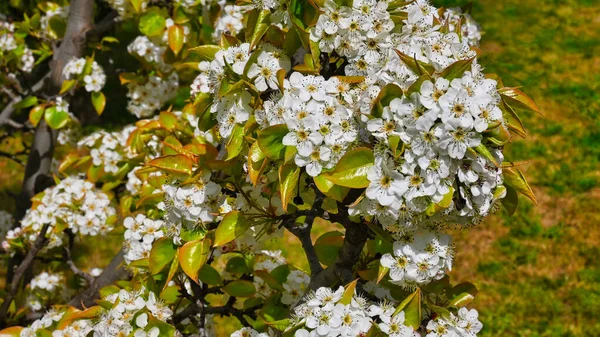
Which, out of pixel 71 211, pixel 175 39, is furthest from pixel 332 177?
pixel 175 39

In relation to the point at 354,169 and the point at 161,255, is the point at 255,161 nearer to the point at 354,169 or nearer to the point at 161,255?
the point at 354,169

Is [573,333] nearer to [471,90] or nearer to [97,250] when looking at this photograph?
[471,90]

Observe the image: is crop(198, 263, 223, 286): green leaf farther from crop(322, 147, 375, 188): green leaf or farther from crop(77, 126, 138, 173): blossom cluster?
crop(77, 126, 138, 173): blossom cluster

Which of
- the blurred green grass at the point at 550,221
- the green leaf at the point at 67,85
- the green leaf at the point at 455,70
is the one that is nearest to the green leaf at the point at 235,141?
the green leaf at the point at 455,70

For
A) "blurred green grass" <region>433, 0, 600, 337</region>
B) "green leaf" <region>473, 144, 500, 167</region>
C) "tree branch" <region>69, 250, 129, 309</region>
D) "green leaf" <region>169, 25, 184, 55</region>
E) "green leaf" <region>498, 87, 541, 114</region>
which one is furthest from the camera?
"blurred green grass" <region>433, 0, 600, 337</region>

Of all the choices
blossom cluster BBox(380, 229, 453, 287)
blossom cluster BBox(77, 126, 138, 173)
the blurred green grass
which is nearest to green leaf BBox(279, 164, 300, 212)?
blossom cluster BBox(380, 229, 453, 287)

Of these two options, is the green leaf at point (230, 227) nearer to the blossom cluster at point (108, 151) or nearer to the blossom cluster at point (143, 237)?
the blossom cluster at point (143, 237)
